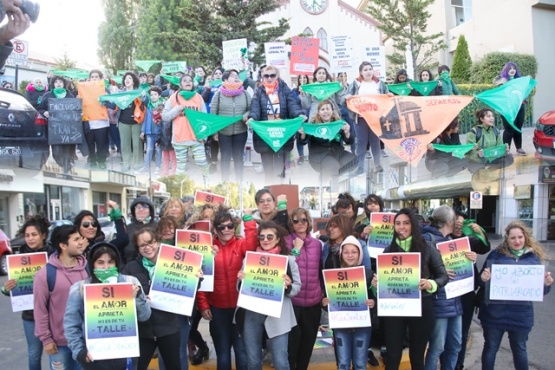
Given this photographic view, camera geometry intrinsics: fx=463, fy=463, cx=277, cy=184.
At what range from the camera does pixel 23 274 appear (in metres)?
4.39

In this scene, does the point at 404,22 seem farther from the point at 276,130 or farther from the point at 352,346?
the point at 352,346

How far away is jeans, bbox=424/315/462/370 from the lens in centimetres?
441

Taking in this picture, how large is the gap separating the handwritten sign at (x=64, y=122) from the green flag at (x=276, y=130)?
2967 millimetres

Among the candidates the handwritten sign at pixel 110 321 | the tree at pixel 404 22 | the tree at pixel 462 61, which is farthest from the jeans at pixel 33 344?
the tree at pixel 462 61

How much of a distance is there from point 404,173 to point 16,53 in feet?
38.3

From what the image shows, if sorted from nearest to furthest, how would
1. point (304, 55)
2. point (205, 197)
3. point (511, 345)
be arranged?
point (511, 345)
point (205, 197)
point (304, 55)

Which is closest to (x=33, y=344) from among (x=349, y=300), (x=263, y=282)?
(x=263, y=282)

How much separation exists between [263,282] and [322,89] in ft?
15.1

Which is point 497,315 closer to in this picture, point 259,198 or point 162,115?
point 259,198

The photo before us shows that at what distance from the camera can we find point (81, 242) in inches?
156

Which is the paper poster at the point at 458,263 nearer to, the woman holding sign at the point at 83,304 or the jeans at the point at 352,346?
the jeans at the point at 352,346

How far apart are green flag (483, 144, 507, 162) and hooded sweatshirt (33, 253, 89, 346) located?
19.9ft

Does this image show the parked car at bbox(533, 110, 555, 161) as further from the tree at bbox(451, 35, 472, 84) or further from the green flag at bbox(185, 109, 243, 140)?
the tree at bbox(451, 35, 472, 84)

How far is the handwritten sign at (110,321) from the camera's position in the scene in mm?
3357
